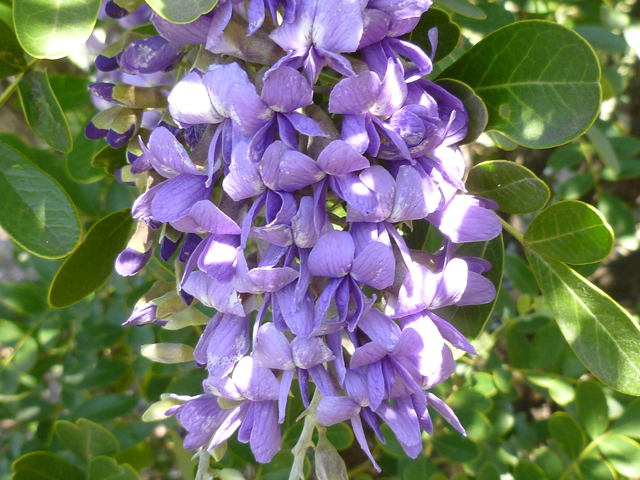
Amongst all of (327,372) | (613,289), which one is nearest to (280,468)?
(327,372)

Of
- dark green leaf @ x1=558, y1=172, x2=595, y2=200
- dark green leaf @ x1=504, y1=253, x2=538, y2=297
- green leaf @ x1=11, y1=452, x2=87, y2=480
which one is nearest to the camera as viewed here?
green leaf @ x1=11, y1=452, x2=87, y2=480

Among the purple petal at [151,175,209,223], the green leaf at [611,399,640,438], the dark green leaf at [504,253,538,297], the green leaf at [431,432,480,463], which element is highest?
the purple petal at [151,175,209,223]

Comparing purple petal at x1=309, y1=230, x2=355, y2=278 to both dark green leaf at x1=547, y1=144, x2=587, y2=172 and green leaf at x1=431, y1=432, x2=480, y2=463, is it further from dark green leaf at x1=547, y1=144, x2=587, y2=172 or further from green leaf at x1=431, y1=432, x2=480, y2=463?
dark green leaf at x1=547, y1=144, x2=587, y2=172

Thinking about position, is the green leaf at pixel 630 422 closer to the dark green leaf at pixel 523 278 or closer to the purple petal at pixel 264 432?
the dark green leaf at pixel 523 278

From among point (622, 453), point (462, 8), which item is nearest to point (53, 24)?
point (462, 8)

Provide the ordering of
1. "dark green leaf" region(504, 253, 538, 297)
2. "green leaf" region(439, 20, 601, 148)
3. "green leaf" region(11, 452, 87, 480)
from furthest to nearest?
"dark green leaf" region(504, 253, 538, 297), "green leaf" region(11, 452, 87, 480), "green leaf" region(439, 20, 601, 148)

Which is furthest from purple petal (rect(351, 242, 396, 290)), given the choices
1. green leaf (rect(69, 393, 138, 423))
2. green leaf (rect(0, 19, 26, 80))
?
green leaf (rect(69, 393, 138, 423))

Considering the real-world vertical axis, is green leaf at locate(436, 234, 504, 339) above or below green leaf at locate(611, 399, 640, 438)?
above
